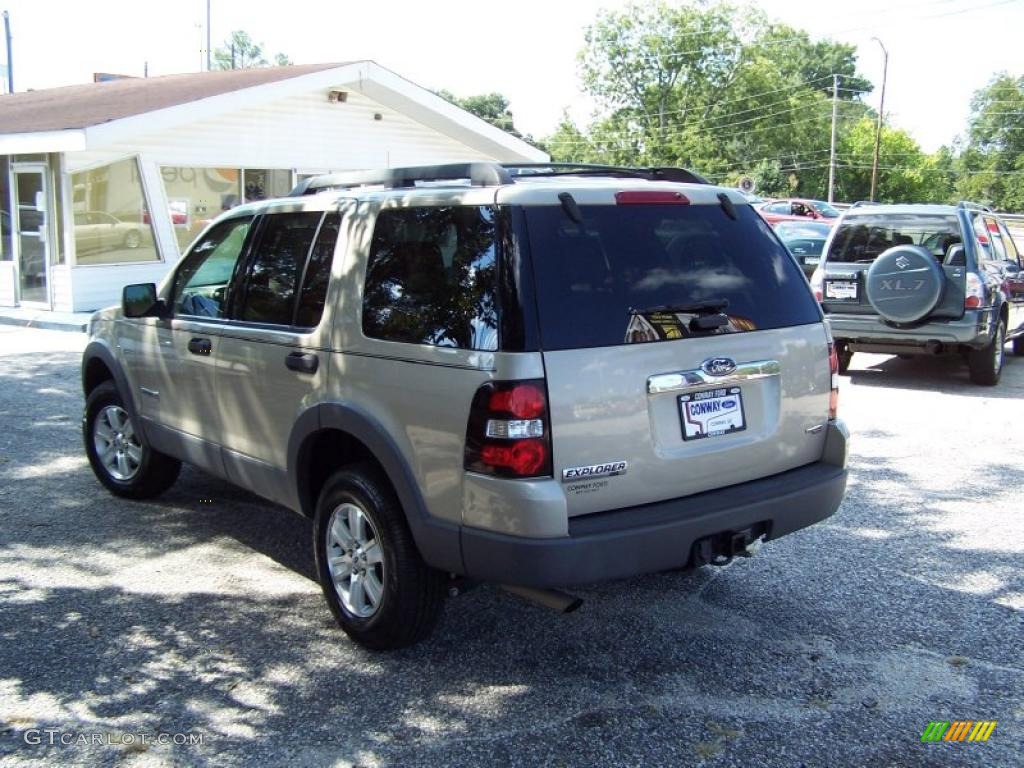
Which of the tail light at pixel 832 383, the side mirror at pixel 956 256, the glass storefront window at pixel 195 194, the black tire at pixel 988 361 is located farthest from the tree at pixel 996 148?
the tail light at pixel 832 383

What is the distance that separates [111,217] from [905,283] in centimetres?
1258

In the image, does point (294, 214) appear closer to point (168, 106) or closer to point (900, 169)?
point (168, 106)

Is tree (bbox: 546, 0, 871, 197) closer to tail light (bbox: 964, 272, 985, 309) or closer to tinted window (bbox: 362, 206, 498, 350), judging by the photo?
tail light (bbox: 964, 272, 985, 309)

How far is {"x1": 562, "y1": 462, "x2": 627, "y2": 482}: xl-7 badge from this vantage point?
3348 mm

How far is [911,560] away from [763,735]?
209 cm

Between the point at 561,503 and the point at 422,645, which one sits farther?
the point at 422,645

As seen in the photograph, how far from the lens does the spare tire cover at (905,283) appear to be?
930 cm

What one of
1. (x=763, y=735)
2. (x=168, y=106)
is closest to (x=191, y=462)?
(x=763, y=735)

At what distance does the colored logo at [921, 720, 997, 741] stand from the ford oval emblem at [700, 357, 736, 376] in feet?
4.72

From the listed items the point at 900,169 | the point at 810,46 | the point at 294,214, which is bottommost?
the point at 294,214

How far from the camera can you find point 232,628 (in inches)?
168

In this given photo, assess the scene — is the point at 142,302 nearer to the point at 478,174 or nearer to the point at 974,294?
the point at 478,174

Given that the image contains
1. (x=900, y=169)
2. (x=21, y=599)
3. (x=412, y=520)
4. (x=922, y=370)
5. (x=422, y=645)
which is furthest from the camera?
(x=900, y=169)

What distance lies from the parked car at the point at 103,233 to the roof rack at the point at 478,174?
12348mm
